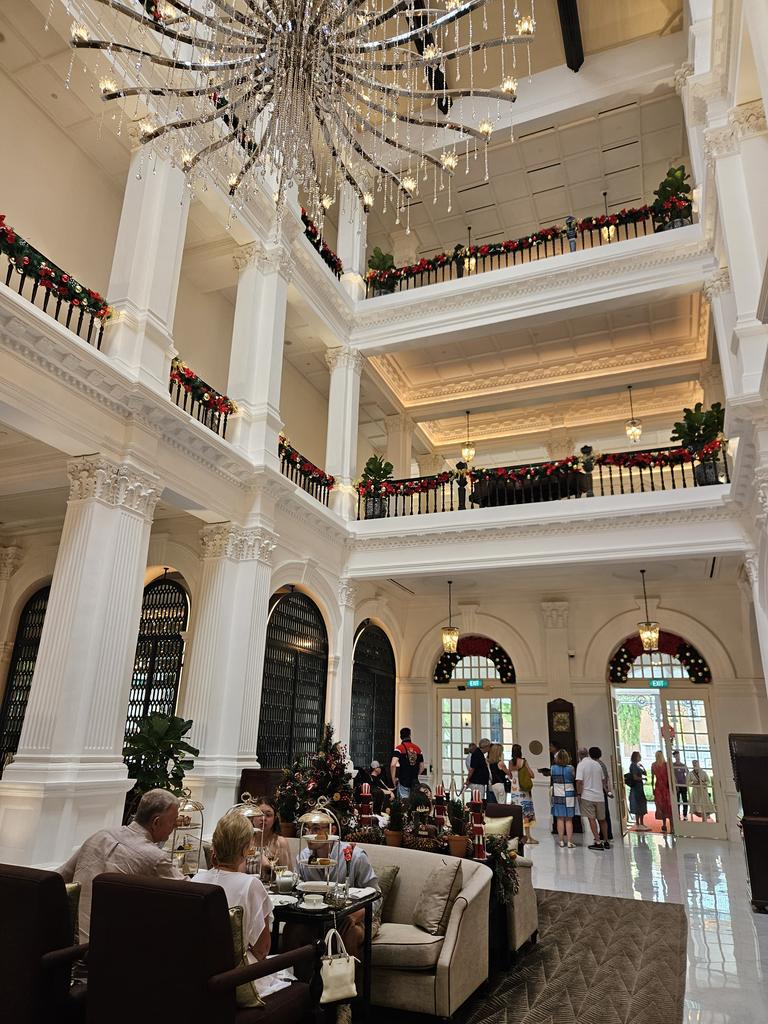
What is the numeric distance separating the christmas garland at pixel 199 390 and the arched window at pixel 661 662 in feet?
29.2

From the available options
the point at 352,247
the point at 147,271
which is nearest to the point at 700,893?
the point at 147,271

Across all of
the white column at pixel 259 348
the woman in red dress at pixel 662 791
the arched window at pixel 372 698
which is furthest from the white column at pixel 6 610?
the woman in red dress at pixel 662 791

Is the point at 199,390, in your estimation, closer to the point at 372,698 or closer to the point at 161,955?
the point at 161,955

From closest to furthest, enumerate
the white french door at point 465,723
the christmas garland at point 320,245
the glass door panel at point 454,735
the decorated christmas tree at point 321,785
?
the decorated christmas tree at point 321,785 < the christmas garland at point 320,245 < the white french door at point 465,723 < the glass door panel at point 454,735

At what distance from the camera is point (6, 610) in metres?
10.3

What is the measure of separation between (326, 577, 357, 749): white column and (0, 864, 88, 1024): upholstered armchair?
807 cm

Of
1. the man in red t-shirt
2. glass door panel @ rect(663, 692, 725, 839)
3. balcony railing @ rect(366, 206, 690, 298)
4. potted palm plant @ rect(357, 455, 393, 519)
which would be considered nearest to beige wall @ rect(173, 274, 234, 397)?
potted palm plant @ rect(357, 455, 393, 519)

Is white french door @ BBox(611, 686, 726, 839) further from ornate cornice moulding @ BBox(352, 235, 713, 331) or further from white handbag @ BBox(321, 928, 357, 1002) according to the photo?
white handbag @ BBox(321, 928, 357, 1002)

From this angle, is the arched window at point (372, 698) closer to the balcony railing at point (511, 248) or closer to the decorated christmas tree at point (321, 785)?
the decorated christmas tree at point (321, 785)

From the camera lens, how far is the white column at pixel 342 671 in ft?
35.5

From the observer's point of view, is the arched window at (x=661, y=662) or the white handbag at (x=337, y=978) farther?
the arched window at (x=661, y=662)

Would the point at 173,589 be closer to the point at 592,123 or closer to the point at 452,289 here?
the point at 452,289

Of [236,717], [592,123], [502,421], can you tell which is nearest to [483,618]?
[502,421]

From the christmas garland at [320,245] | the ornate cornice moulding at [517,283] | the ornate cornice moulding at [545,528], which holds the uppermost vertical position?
the christmas garland at [320,245]
